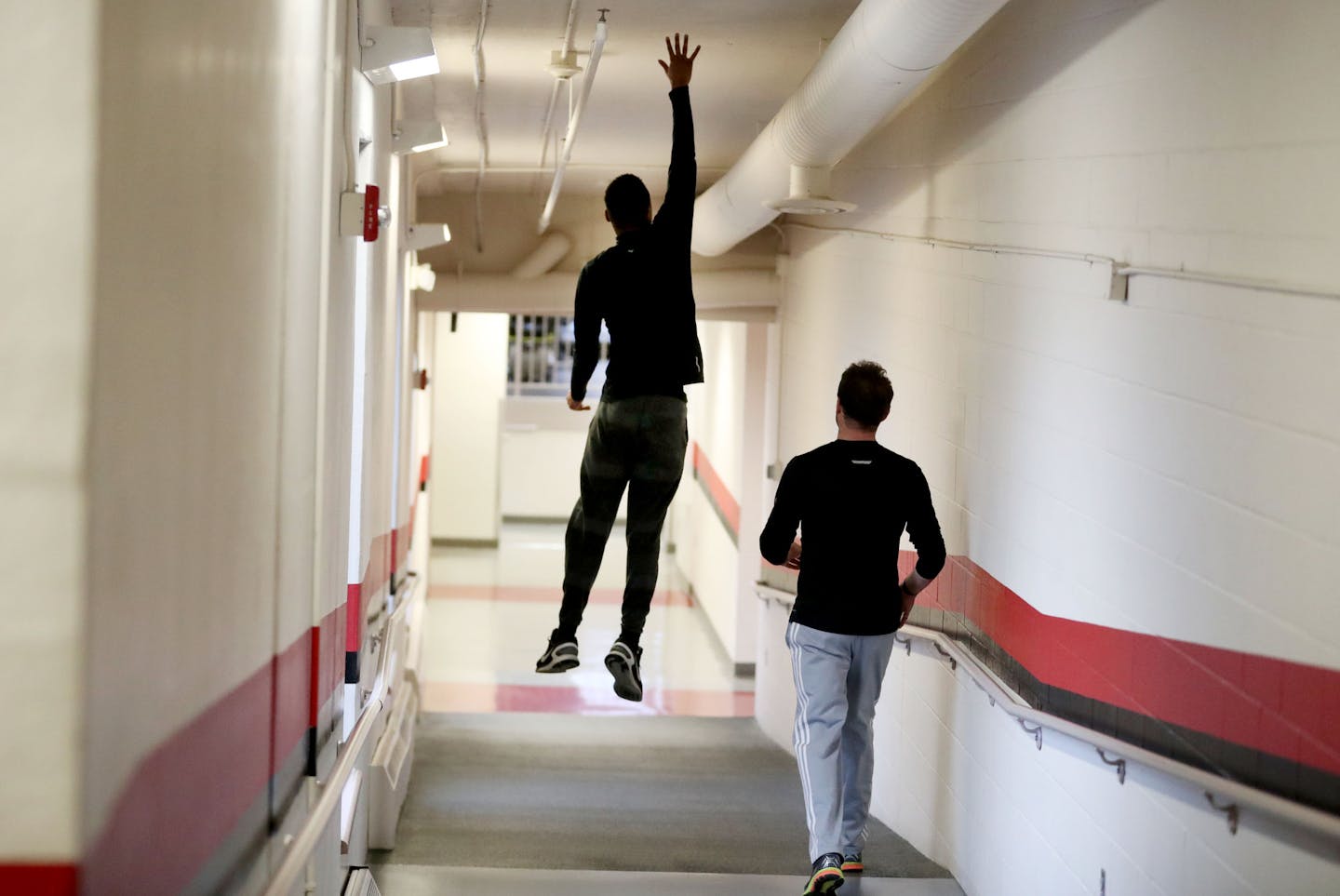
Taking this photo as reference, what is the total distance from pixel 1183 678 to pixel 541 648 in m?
8.54

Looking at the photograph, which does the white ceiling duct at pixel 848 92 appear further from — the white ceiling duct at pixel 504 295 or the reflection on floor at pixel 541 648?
the reflection on floor at pixel 541 648

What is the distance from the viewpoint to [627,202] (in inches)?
146

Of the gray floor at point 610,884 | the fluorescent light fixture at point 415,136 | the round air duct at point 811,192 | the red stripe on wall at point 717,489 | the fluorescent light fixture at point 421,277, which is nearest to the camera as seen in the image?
the gray floor at point 610,884

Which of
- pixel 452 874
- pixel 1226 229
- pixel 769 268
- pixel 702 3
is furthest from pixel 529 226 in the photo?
pixel 1226 229

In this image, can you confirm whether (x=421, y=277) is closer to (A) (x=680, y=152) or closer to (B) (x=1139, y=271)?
(A) (x=680, y=152)

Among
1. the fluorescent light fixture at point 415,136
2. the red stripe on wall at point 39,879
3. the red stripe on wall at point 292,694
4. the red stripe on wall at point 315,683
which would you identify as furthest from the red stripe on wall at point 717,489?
the red stripe on wall at point 39,879

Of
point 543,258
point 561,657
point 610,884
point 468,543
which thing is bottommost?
point 468,543

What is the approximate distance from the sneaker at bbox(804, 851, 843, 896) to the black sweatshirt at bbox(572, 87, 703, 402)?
1.44m

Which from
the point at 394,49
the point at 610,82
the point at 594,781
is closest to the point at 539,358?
the point at 610,82

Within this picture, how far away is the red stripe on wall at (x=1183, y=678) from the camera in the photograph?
252 centimetres

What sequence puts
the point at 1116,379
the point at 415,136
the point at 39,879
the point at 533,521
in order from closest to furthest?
the point at 39,879 < the point at 1116,379 < the point at 415,136 < the point at 533,521

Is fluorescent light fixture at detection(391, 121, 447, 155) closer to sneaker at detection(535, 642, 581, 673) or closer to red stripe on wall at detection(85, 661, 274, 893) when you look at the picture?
sneaker at detection(535, 642, 581, 673)

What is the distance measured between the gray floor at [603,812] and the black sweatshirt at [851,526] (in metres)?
0.88

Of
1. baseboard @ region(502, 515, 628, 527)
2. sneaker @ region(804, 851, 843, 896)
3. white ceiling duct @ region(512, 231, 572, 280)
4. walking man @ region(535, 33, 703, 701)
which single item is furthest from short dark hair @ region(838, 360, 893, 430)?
baseboard @ region(502, 515, 628, 527)
